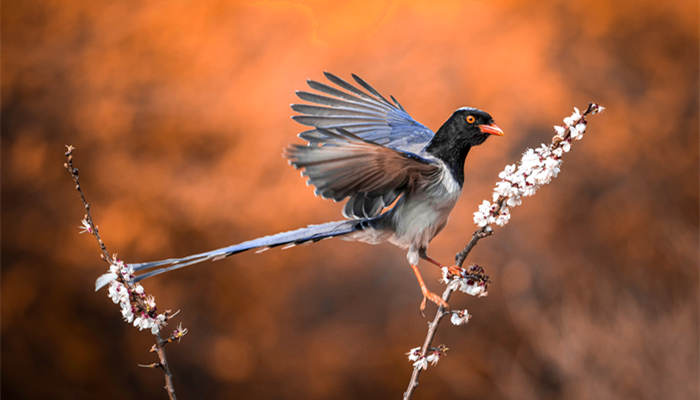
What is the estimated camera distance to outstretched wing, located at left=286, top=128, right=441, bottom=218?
1.02 meters

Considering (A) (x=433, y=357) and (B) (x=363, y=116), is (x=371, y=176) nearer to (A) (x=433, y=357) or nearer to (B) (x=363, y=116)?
(A) (x=433, y=357)

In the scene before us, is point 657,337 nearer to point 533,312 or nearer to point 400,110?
point 533,312

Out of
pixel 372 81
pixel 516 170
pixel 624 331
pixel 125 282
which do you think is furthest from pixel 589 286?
pixel 125 282

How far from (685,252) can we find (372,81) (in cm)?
194

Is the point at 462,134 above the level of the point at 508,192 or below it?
above

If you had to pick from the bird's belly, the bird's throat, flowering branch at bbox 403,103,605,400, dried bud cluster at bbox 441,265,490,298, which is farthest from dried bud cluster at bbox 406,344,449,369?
the bird's throat

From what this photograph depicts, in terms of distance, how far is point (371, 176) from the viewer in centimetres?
111

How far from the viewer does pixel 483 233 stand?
3.66 feet

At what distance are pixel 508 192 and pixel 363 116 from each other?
57 centimetres

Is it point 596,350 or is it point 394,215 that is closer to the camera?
point 394,215

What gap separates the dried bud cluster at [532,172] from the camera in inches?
42.0

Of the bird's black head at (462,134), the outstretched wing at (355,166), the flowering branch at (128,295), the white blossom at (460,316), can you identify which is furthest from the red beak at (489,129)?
the flowering branch at (128,295)

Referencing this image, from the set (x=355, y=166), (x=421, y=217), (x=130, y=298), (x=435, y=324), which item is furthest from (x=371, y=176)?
(x=130, y=298)

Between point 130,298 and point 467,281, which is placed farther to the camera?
point 467,281
